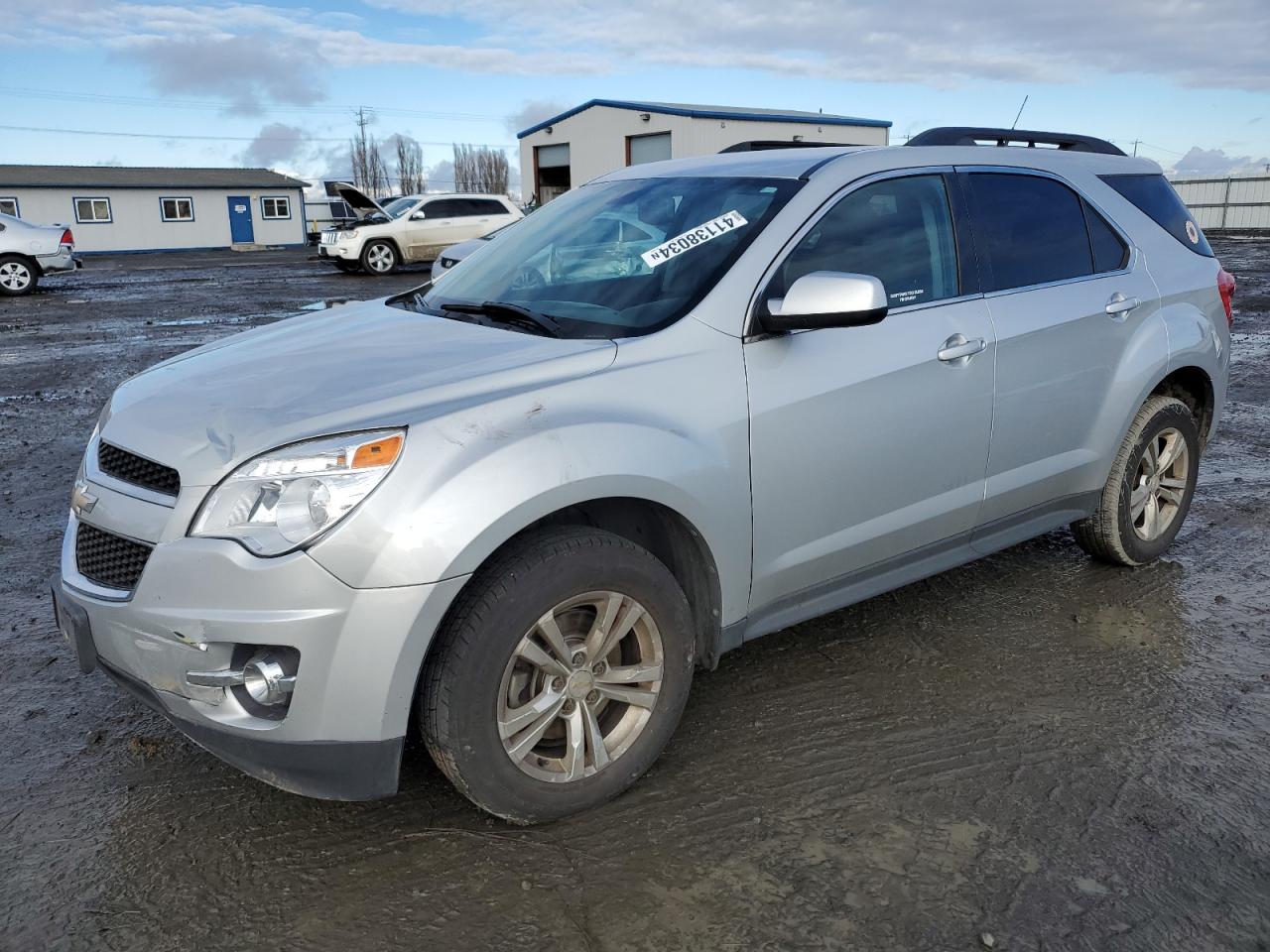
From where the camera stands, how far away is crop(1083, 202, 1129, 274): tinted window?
4102mm

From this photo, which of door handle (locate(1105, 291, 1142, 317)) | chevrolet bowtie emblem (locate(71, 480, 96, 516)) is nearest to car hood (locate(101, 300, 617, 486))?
chevrolet bowtie emblem (locate(71, 480, 96, 516))

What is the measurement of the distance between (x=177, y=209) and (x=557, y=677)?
49.6 meters

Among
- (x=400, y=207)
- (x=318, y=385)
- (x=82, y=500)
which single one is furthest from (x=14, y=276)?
(x=318, y=385)

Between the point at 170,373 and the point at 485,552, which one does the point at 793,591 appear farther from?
the point at 170,373

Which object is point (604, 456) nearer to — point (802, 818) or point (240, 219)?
point (802, 818)

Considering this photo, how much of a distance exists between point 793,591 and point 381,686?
1369 millimetres

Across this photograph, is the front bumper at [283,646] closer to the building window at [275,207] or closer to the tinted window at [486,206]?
the tinted window at [486,206]

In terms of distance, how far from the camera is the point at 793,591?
3197 millimetres

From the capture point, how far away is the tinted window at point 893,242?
10.7ft

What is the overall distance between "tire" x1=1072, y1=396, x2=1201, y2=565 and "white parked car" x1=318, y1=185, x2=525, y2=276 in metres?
20.6

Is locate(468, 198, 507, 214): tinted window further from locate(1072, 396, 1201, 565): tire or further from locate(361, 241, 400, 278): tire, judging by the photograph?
locate(1072, 396, 1201, 565): tire

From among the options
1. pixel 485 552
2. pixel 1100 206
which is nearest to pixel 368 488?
pixel 485 552

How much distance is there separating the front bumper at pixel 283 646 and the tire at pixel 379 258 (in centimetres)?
2229

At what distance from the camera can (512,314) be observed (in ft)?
10.5
